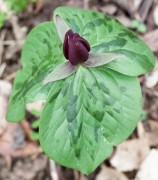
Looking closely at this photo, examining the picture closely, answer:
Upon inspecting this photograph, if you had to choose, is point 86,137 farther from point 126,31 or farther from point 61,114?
point 126,31

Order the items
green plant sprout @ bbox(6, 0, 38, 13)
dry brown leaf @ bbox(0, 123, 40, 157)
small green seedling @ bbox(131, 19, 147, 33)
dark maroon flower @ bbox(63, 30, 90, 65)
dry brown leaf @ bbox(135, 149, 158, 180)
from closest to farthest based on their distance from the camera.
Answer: dark maroon flower @ bbox(63, 30, 90, 65), dry brown leaf @ bbox(135, 149, 158, 180), dry brown leaf @ bbox(0, 123, 40, 157), small green seedling @ bbox(131, 19, 147, 33), green plant sprout @ bbox(6, 0, 38, 13)

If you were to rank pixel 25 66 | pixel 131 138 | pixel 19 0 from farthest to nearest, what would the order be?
pixel 19 0
pixel 131 138
pixel 25 66

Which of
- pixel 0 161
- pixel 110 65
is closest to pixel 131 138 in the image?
pixel 0 161

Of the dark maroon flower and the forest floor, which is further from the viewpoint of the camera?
the forest floor

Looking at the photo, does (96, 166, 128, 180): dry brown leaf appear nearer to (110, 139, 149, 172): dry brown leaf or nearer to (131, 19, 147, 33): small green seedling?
(110, 139, 149, 172): dry brown leaf

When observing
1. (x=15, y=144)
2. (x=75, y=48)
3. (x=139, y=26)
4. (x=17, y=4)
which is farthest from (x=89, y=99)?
(x=17, y=4)

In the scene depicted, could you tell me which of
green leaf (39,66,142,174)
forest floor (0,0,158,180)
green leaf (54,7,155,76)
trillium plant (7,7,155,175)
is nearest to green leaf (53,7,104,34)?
green leaf (54,7,155,76)

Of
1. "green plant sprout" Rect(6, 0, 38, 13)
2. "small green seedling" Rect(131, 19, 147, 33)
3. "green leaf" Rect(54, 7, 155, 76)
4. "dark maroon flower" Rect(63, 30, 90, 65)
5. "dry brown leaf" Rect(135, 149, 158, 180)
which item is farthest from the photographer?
"green plant sprout" Rect(6, 0, 38, 13)

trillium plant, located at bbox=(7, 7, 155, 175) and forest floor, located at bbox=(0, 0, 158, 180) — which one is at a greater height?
trillium plant, located at bbox=(7, 7, 155, 175)
